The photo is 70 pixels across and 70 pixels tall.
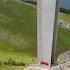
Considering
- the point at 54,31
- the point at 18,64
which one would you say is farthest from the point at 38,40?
the point at 18,64

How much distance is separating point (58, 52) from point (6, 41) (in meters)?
0.43

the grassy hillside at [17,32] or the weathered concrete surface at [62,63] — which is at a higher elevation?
the grassy hillside at [17,32]

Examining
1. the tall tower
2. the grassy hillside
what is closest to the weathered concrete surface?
the tall tower

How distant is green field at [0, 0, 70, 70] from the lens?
1.85 meters

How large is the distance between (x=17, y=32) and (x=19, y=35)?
0.10 ft

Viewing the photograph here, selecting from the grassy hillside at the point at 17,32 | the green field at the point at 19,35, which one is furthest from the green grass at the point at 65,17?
the grassy hillside at the point at 17,32

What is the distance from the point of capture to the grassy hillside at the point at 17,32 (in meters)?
1.85

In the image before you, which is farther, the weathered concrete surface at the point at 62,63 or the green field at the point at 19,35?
the green field at the point at 19,35

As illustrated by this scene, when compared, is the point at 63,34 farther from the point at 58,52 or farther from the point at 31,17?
the point at 31,17

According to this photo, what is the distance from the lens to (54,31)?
1855 mm

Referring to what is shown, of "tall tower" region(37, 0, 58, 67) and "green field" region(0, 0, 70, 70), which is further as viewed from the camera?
"green field" region(0, 0, 70, 70)

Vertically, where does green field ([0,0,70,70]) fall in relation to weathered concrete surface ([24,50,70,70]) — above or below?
above

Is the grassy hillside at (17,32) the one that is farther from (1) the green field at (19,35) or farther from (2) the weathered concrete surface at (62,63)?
(2) the weathered concrete surface at (62,63)

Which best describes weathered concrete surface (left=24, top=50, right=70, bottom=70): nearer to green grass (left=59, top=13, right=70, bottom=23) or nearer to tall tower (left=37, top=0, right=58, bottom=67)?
tall tower (left=37, top=0, right=58, bottom=67)
